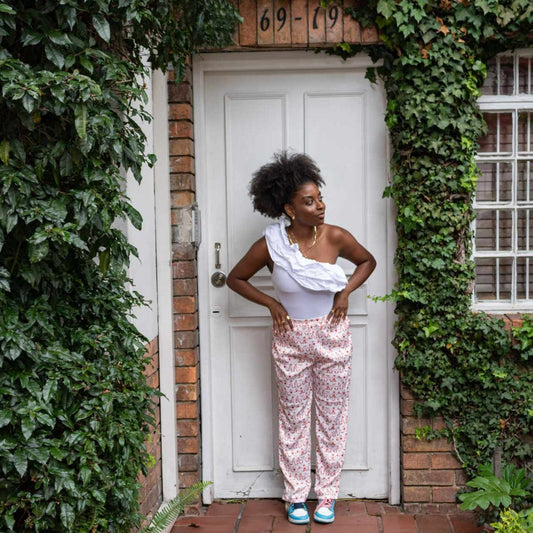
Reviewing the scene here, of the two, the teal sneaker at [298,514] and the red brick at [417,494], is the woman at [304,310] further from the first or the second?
the red brick at [417,494]

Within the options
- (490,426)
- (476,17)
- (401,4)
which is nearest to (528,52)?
(476,17)

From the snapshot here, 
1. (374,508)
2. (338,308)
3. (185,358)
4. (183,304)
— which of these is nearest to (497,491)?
(374,508)

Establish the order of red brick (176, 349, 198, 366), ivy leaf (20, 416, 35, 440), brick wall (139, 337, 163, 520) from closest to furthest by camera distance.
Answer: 1. ivy leaf (20, 416, 35, 440)
2. brick wall (139, 337, 163, 520)
3. red brick (176, 349, 198, 366)

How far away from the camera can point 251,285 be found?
3225mm

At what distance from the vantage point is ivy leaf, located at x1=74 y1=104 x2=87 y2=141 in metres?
1.64

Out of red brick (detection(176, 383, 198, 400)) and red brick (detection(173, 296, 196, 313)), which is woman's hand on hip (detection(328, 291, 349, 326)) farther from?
red brick (detection(176, 383, 198, 400))

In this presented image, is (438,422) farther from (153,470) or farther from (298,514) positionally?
(153,470)

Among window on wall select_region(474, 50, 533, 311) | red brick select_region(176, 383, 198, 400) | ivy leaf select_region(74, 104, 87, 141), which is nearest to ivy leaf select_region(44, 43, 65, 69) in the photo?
ivy leaf select_region(74, 104, 87, 141)

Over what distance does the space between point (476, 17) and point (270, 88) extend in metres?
1.08

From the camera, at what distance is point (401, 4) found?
306 centimetres

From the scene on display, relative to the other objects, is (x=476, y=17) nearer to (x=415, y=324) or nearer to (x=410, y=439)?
(x=415, y=324)

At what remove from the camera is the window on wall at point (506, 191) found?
10.8ft

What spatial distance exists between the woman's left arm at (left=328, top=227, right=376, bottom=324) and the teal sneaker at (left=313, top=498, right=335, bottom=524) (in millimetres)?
959

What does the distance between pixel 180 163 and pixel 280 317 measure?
97 cm
